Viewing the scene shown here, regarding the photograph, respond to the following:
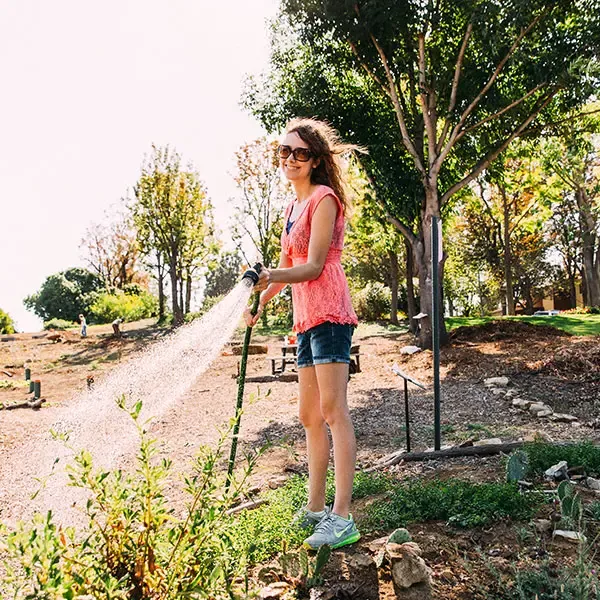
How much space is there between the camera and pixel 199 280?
3678cm

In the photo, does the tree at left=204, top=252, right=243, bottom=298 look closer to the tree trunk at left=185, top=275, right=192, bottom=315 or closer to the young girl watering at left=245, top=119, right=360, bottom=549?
the tree trunk at left=185, top=275, right=192, bottom=315

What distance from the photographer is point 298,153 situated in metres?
2.92

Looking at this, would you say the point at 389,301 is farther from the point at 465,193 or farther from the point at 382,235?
the point at 465,193

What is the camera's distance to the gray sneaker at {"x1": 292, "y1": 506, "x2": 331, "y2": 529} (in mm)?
2926

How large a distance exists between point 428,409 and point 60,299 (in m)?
35.2

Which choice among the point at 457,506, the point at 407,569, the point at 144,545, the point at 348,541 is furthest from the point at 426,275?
the point at 144,545

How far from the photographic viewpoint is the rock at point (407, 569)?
2297 millimetres

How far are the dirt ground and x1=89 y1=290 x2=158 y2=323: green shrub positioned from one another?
51.1ft

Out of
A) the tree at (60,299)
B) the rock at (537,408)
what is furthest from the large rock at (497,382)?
the tree at (60,299)

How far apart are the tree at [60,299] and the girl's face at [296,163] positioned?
36.2 meters

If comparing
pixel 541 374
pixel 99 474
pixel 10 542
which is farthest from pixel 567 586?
pixel 541 374

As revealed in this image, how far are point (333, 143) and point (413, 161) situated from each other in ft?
41.3

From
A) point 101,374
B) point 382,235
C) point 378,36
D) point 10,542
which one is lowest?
point 101,374

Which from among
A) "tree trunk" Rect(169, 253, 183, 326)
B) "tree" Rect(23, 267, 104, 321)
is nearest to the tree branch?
"tree trunk" Rect(169, 253, 183, 326)
